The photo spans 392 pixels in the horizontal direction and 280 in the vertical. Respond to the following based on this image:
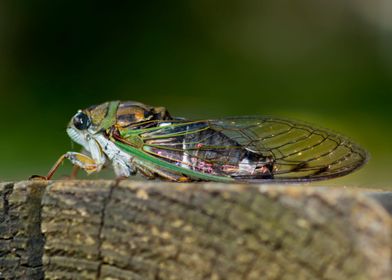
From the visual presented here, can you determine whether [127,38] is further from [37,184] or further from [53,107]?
[37,184]

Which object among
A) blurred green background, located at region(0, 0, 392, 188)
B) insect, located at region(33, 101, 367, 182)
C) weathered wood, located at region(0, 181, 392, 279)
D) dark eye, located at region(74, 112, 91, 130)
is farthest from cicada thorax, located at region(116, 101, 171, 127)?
blurred green background, located at region(0, 0, 392, 188)

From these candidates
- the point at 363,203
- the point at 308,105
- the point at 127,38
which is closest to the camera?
the point at 363,203

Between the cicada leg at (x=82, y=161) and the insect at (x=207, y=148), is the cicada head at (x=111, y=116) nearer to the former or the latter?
the insect at (x=207, y=148)

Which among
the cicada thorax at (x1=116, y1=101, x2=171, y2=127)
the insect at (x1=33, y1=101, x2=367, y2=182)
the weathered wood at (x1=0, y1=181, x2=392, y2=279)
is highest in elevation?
the weathered wood at (x1=0, y1=181, x2=392, y2=279)

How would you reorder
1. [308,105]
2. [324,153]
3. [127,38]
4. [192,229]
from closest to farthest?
[192,229] < [324,153] < [308,105] < [127,38]

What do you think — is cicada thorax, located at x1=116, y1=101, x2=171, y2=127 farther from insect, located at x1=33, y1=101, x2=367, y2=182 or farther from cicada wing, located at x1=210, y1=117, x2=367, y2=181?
cicada wing, located at x1=210, y1=117, x2=367, y2=181

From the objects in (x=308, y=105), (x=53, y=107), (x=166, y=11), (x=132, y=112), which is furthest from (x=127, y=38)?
(x=132, y=112)

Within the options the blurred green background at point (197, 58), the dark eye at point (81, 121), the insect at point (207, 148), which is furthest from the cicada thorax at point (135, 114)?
the blurred green background at point (197, 58)
